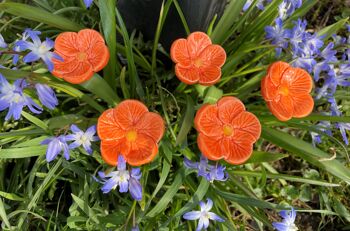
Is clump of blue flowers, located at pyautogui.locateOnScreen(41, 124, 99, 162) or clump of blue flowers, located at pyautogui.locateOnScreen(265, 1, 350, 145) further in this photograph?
clump of blue flowers, located at pyautogui.locateOnScreen(265, 1, 350, 145)

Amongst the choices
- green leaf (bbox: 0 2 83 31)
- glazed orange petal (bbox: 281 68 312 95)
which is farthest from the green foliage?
glazed orange petal (bbox: 281 68 312 95)

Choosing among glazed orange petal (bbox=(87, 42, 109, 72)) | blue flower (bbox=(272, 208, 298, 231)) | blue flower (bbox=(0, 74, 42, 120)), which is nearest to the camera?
blue flower (bbox=(0, 74, 42, 120))

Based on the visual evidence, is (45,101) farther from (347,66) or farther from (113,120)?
(347,66)

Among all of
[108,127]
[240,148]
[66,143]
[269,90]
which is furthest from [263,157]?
[66,143]

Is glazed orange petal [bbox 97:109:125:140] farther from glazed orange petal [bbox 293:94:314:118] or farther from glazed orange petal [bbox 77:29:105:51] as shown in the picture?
glazed orange petal [bbox 293:94:314:118]

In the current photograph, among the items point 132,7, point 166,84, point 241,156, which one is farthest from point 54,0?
point 241,156

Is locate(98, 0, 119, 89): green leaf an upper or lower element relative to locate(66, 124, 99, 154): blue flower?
upper

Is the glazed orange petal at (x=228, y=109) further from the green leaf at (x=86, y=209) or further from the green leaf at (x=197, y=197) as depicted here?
the green leaf at (x=86, y=209)
